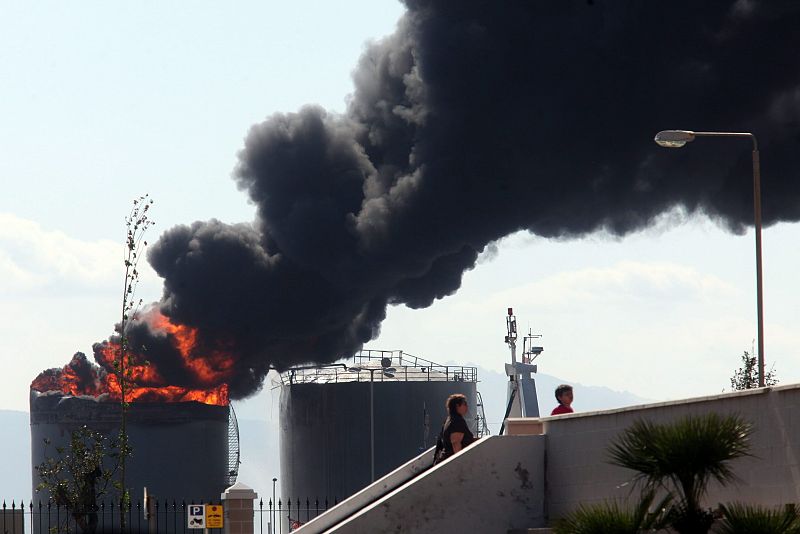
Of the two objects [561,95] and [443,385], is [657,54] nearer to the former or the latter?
[561,95]

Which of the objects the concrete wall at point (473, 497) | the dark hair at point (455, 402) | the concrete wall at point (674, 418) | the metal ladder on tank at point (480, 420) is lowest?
the metal ladder on tank at point (480, 420)

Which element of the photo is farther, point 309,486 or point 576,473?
point 309,486

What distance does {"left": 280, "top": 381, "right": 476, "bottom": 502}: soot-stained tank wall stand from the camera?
6438 cm

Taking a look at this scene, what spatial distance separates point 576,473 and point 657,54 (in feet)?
104

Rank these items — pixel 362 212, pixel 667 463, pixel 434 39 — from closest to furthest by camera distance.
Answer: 1. pixel 667 463
2. pixel 434 39
3. pixel 362 212

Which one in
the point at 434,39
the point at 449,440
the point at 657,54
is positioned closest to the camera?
the point at 449,440

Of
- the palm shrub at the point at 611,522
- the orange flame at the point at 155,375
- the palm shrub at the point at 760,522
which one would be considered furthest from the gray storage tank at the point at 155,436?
the palm shrub at the point at 760,522

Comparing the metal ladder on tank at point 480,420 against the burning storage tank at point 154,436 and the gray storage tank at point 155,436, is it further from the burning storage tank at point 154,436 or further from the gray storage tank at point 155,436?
the burning storage tank at point 154,436

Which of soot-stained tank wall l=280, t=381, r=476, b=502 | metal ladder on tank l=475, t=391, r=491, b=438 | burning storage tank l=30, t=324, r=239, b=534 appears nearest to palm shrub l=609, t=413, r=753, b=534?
soot-stained tank wall l=280, t=381, r=476, b=502

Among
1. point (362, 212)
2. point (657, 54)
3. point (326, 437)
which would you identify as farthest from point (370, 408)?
point (657, 54)

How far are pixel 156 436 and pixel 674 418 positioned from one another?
57004 millimetres

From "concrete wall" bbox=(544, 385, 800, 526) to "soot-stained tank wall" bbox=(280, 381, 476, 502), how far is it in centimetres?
4556

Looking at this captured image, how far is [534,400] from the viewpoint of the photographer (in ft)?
209

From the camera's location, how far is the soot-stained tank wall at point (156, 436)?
6950 cm
